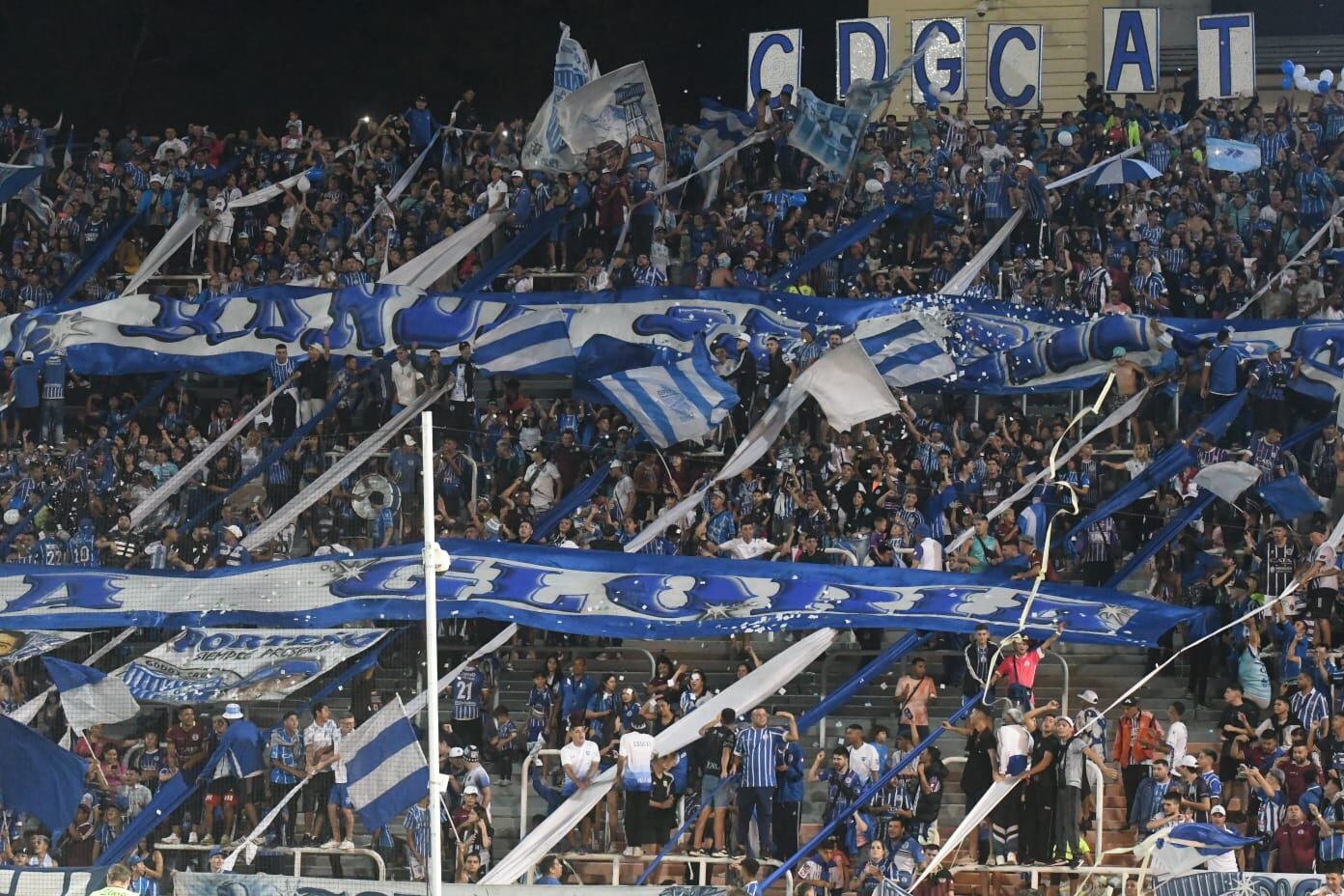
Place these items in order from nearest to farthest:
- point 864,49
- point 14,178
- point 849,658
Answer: point 849,658
point 14,178
point 864,49

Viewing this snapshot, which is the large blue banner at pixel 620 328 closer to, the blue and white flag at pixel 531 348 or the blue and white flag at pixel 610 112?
the blue and white flag at pixel 531 348

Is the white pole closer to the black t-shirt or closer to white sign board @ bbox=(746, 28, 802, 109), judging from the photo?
the black t-shirt

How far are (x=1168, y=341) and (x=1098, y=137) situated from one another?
15.5 ft

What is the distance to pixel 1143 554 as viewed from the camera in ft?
74.6

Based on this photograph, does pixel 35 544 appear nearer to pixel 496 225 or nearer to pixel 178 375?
pixel 178 375

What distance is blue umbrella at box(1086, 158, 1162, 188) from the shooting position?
2686 centimetres

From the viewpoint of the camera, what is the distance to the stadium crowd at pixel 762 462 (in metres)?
19.6

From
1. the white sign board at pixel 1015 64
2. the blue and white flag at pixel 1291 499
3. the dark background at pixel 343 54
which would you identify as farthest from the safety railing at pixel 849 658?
the dark background at pixel 343 54

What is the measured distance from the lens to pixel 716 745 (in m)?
19.9

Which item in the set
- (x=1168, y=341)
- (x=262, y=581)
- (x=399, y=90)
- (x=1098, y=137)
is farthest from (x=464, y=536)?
(x=399, y=90)

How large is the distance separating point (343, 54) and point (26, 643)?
28.9 m

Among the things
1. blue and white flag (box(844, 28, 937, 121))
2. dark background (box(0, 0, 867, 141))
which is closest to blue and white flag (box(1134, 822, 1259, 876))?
blue and white flag (box(844, 28, 937, 121))

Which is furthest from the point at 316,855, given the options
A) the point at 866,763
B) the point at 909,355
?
the point at 909,355

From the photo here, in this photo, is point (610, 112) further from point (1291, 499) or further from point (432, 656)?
point (432, 656)
